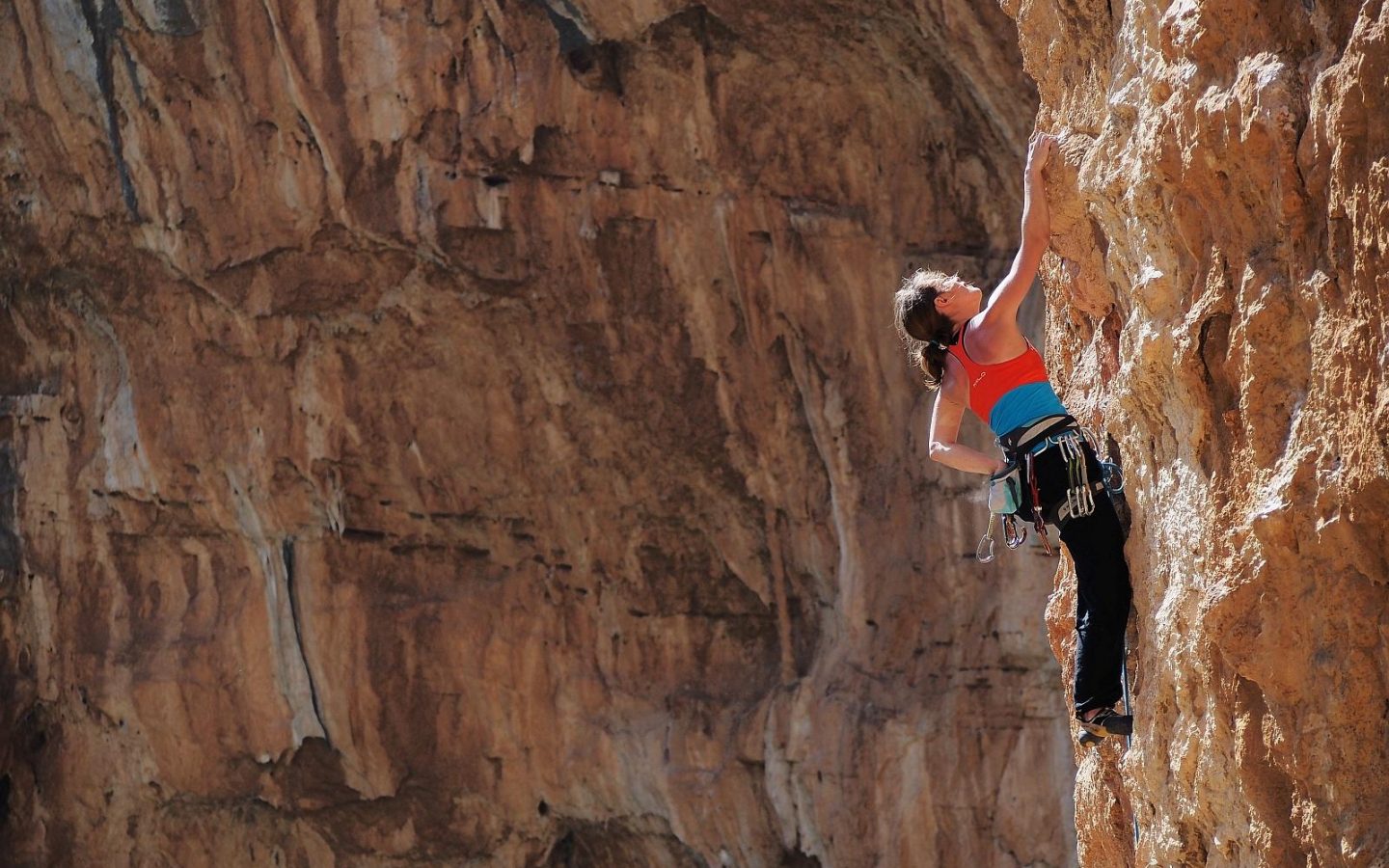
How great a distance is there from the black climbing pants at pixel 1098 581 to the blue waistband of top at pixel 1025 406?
106 mm

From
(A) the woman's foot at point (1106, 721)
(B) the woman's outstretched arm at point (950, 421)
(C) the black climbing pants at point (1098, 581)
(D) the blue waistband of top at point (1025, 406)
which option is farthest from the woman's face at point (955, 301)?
(A) the woman's foot at point (1106, 721)

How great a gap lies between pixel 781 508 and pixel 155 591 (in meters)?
3.38

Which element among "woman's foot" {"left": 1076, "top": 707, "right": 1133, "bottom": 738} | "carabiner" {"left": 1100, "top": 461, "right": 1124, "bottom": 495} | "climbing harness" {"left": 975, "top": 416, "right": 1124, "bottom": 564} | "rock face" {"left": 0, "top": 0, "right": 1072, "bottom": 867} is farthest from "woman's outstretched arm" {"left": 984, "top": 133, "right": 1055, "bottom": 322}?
"rock face" {"left": 0, "top": 0, "right": 1072, "bottom": 867}

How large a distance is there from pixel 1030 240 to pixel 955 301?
0.21 m

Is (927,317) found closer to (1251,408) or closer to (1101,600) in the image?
(1101,600)

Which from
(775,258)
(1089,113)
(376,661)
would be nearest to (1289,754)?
(1089,113)

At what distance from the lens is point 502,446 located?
8.77 meters

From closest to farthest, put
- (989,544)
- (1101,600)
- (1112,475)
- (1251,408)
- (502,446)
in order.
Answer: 1. (1251,408)
2. (1101,600)
3. (1112,475)
4. (989,544)
5. (502,446)

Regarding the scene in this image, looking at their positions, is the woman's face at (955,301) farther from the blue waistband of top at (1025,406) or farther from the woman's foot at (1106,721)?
the woman's foot at (1106,721)

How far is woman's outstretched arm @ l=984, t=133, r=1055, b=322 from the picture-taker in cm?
366

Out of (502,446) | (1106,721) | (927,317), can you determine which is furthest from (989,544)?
(502,446)

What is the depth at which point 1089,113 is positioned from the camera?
3736 mm

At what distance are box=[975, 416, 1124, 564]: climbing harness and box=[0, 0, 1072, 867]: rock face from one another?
3.60 meters

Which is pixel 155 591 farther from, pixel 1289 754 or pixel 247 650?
pixel 1289 754
